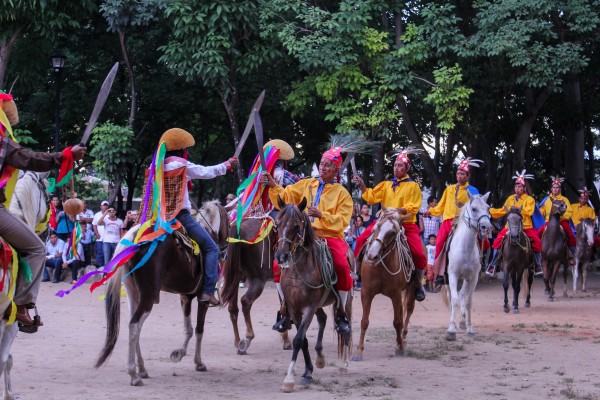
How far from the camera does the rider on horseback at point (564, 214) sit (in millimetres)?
20634

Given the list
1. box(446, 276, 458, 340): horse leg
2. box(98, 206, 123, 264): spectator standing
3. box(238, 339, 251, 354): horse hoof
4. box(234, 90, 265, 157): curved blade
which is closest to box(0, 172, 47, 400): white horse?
box(234, 90, 265, 157): curved blade

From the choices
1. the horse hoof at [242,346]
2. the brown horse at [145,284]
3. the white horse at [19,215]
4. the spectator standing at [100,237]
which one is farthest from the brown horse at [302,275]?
the spectator standing at [100,237]

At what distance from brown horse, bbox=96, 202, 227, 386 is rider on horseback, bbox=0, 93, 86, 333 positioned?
4.29 feet

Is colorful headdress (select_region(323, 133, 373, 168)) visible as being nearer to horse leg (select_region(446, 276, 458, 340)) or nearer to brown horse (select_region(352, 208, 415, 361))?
brown horse (select_region(352, 208, 415, 361))

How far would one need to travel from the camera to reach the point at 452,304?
13766 millimetres

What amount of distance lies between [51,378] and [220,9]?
12.7 metres

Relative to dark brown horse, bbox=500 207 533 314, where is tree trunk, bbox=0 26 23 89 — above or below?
above

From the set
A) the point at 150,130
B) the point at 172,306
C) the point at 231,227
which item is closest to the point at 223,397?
the point at 231,227

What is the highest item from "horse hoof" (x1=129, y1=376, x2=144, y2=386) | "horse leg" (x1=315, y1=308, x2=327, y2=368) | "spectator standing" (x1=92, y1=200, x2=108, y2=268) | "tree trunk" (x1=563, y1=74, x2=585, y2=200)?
"tree trunk" (x1=563, y1=74, x2=585, y2=200)

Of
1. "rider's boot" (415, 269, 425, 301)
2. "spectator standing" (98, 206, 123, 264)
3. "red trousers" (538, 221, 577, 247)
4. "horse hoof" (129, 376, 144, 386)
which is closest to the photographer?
"horse hoof" (129, 376, 144, 386)

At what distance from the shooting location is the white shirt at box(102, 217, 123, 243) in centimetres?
2203

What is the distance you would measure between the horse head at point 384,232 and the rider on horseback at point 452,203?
9.56ft

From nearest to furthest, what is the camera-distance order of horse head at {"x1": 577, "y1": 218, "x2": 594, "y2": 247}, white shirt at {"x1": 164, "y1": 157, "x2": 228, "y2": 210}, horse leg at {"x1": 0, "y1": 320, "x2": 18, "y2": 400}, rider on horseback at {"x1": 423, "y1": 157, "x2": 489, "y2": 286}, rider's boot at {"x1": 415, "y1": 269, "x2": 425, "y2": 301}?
horse leg at {"x1": 0, "y1": 320, "x2": 18, "y2": 400} < white shirt at {"x1": 164, "y1": 157, "x2": 228, "y2": 210} < rider's boot at {"x1": 415, "y1": 269, "x2": 425, "y2": 301} < rider on horseback at {"x1": 423, "y1": 157, "x2": 489, "y2": 286} < horse head at {"x1": 577, "y1": 218, "x2": 594, "y2": 247}

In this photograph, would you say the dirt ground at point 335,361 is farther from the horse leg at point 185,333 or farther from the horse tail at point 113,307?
the horse tail at point 113,307
